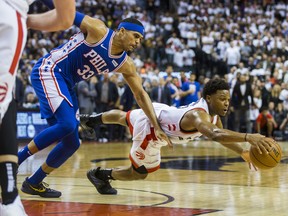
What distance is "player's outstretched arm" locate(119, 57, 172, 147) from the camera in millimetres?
6465

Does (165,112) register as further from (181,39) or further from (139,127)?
(181,39)

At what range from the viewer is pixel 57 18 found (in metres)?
3.80

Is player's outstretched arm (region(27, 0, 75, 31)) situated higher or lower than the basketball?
higher

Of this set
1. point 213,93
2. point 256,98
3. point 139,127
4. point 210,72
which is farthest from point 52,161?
point 210,72

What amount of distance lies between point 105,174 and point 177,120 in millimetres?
1156

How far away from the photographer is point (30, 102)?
16.6 m

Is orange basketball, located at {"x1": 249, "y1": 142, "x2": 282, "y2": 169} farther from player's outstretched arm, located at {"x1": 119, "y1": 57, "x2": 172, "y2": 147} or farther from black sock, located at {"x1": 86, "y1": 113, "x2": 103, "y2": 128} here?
black sock, located at {"x1": 86, "y1": 113, "x2": 103, "y2": 128}

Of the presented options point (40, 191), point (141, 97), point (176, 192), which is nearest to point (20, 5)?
point (141, 97)

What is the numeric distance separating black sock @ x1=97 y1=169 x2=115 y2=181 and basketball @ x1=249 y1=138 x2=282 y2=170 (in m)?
1.89

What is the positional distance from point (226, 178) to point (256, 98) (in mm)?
10827

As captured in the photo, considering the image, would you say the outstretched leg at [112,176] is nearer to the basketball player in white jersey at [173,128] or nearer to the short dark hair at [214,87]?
the basketball player in white jersey at [173,128]

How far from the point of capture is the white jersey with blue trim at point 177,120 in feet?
20.7

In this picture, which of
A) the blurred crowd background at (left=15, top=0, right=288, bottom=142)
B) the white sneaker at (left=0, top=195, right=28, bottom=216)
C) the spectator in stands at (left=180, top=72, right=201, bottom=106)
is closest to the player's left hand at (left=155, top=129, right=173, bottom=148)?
the white sneaker at (left=0, top=195, right=28, bottom=216)

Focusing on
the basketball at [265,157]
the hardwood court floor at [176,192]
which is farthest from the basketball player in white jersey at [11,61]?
the basketball at [265,157]
